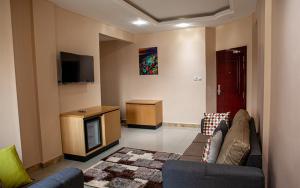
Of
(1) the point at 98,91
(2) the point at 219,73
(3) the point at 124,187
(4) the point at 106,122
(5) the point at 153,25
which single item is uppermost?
(5) the point at 153,25

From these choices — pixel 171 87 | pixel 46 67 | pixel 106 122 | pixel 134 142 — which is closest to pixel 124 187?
pixel 106 122

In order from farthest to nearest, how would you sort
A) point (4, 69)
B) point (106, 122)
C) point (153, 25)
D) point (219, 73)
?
point (219, 73), point (153, 25), point (106, 122), point (4, 69)

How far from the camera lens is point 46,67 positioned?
3379 mm

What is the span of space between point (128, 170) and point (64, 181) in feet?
5.38

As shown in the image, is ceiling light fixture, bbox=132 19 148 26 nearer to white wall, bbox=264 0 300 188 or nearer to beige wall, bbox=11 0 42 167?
beige wall, bbox=11 0 42 167

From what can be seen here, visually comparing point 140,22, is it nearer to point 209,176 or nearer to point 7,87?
point 7,87

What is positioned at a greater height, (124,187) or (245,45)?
(245,45)

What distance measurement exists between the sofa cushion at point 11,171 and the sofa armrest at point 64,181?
0.39m

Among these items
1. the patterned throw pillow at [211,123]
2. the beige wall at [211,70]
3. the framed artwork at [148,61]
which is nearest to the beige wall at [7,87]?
the patterned throw pillow at [211,123]

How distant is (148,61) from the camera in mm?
6008

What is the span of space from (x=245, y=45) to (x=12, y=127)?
4727mm

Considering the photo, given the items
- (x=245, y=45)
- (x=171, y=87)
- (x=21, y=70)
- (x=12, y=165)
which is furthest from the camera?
(x=171, y=87)

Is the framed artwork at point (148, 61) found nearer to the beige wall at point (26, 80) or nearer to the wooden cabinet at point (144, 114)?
the wooden cabinet at point (144, 114)

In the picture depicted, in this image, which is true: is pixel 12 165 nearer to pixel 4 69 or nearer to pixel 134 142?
pixel 4 69
